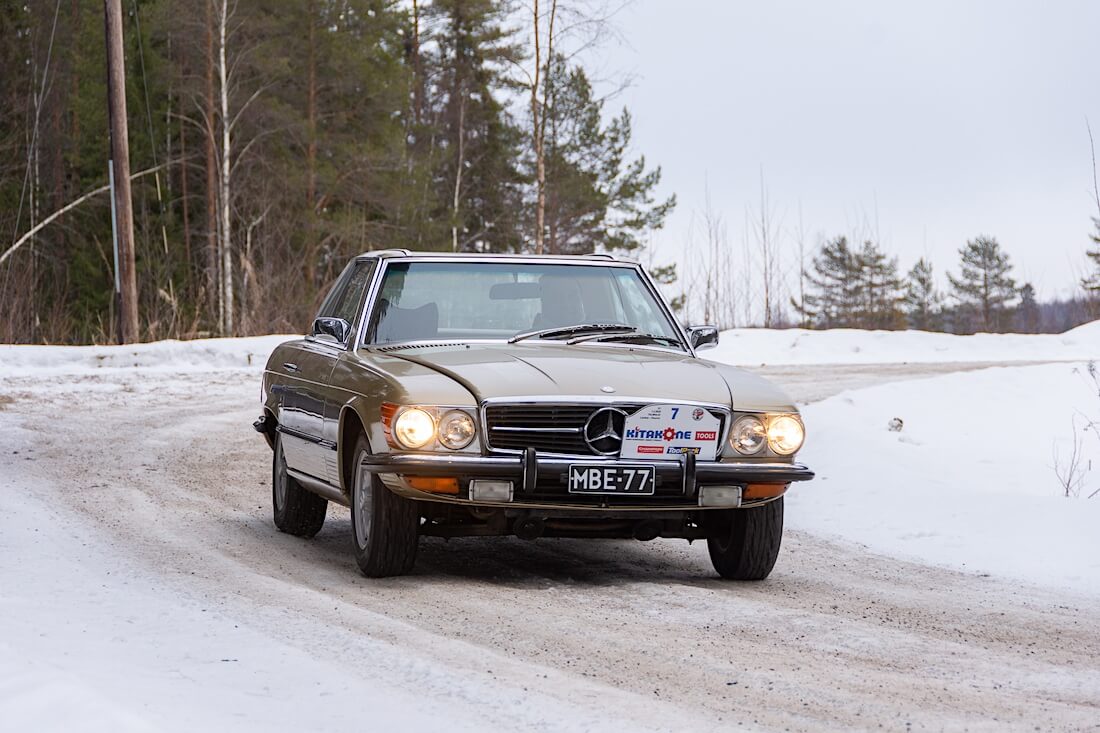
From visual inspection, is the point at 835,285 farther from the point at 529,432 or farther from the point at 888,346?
the point at 529,432

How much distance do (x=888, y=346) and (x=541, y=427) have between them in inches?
959

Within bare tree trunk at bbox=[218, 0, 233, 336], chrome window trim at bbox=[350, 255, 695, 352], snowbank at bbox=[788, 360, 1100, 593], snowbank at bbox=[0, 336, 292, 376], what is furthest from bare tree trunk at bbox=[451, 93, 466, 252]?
chrome window trim at bbox=[350, 255, 695, 352]

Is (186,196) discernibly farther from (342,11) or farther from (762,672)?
(762,672)

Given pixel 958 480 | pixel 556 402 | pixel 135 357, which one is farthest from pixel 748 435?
pixel 135 357


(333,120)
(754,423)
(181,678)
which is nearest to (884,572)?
(754,423)

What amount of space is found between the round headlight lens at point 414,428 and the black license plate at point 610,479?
0.65 meters

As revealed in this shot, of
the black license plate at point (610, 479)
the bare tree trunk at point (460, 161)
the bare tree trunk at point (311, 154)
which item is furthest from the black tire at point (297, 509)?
the bare tree trunk at point (460, 161)

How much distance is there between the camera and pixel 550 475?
240 inches

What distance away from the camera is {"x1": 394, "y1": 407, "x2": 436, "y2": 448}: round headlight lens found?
6125 millimetres

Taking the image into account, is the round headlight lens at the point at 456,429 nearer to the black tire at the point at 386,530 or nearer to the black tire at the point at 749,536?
the black tire at the point at 386,530

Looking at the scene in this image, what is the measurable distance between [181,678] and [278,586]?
5.87 feet

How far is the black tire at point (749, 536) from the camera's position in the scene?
6.75m

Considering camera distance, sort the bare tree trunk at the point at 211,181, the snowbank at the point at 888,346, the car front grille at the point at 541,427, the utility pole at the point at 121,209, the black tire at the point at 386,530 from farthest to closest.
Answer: the bare tree trunk at the point at 211,181 → the snowbank at the point at 888,346 → the utility pole at the point at 121,209 → the black tire at the point at 386,530 → the car front grille at the point at 541,427

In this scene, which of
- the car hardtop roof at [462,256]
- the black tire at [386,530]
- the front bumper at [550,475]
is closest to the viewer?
the front bumper at [550,475]
